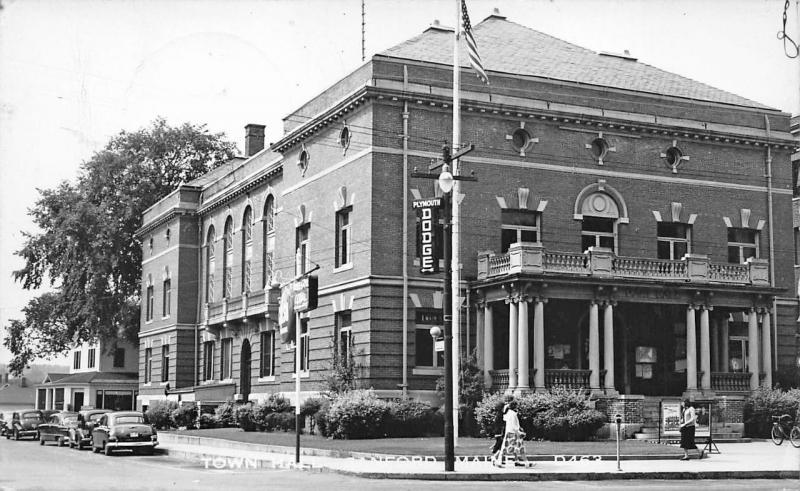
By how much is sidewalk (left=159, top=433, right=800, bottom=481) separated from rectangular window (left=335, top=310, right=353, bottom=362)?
7.89 metres

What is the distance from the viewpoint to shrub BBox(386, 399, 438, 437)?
38281 mm

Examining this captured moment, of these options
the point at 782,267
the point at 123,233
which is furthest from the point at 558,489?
the point at 123,233

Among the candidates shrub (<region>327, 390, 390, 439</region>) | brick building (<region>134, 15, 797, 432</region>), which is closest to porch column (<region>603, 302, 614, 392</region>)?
brick building (<region>134, 15, 797, 432</region>)

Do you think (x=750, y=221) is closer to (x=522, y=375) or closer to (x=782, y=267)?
(x=782, y=267)

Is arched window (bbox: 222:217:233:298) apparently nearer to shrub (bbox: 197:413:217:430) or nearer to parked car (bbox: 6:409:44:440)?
shrub (bbox: 197:413:217:430)

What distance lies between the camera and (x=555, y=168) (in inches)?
1735

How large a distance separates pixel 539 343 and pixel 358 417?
7088 millimetres

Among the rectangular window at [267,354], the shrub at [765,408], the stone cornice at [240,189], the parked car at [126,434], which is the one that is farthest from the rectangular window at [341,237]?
the shrub at [765,408]

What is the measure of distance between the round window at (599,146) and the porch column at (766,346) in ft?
30.4

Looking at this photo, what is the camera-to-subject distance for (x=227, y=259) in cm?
6284

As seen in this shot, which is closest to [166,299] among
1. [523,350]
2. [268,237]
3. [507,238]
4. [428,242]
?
[268,237]

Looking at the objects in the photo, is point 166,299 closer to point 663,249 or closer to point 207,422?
point 207,422

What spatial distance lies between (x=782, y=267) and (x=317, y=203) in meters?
21.2

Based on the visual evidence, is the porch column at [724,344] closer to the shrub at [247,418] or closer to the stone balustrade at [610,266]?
the stone balustrade at [610,266]
